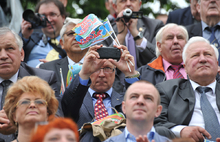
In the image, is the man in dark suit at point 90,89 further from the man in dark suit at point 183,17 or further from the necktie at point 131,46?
the man in dark suit at point 183,17

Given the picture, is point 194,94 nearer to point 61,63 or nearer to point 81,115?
point 81,115

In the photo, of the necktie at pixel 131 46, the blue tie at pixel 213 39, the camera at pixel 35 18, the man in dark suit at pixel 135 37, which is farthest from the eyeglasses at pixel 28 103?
the blue tie at pixel 213 39

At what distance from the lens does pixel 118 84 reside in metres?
5.82

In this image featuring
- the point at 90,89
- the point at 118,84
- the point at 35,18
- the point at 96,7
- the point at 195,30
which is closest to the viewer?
the point at 90,89

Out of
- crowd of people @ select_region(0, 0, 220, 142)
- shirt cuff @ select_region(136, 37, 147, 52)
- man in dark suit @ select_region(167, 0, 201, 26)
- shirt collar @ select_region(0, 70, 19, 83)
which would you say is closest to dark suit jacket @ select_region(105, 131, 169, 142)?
crowd of people @ select_region(0, 0, 220, 142)

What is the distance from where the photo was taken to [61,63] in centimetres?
604

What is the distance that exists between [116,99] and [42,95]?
1264 mm

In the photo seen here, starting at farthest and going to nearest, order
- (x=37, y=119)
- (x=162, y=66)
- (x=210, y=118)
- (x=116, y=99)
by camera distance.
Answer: (x=162, y=66) < (x=116, y=99) < (x=210, y=118) < (x=37, y=119)

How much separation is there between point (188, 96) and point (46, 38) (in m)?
3.11

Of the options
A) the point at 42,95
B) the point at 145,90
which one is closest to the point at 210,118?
the point at 145,90

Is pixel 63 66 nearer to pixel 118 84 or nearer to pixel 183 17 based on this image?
pixel 118 84

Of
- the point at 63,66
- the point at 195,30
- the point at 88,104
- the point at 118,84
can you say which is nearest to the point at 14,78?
the point at 63,66

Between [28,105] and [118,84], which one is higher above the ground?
[28,105]

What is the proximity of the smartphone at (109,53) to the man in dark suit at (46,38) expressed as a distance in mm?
1888
